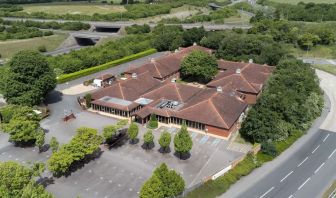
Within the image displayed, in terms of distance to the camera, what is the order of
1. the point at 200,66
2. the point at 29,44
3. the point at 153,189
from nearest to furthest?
1. the point at 153,189
2. the point at 200,66
3. the point at 29,44

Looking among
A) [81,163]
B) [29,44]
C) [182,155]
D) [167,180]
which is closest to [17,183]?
[81,163]

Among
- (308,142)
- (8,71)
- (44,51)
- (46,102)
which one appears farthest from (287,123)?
(44,51)

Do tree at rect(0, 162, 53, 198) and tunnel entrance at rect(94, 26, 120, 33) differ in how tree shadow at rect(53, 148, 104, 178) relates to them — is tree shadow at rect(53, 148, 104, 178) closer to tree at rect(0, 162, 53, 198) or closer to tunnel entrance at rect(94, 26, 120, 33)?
tree at rect(0, 162, 53, 198)

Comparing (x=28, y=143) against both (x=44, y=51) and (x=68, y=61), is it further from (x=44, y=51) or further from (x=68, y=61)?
(x=44, y=51)

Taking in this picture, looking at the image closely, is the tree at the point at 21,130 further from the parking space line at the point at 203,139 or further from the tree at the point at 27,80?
the parking space line at the point at 203,139

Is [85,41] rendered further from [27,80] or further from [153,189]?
[153,189]

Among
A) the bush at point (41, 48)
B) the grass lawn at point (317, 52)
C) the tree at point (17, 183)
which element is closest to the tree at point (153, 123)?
the tree at point (17, 183)
